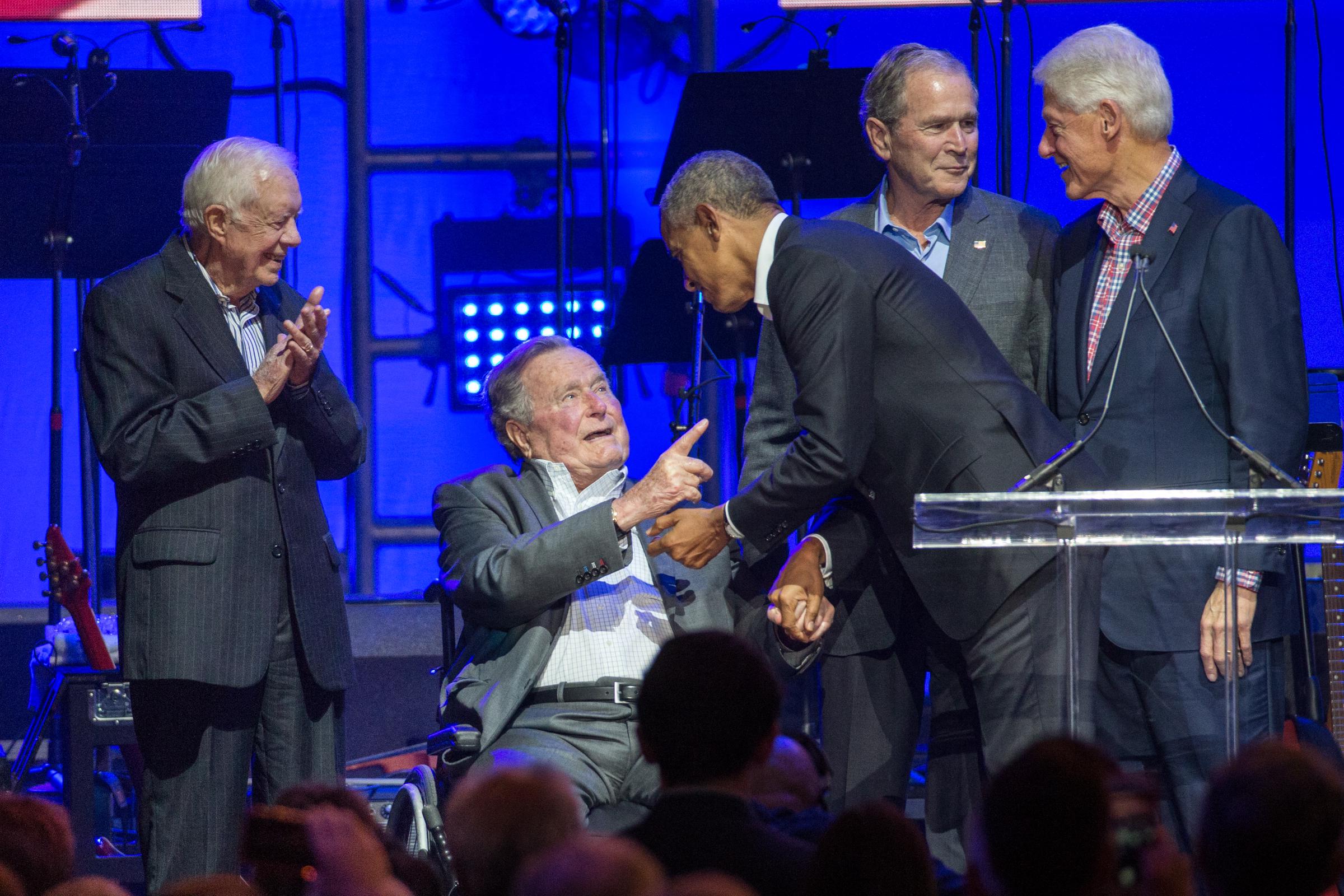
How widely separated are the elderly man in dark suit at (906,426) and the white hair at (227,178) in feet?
3.18

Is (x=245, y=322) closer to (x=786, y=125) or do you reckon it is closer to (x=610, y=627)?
(x=610, y=627)

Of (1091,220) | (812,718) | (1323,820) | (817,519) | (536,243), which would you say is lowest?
(812,718)

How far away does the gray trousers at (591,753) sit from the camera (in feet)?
9.52

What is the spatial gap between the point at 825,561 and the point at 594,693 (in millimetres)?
585

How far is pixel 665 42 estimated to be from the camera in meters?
6.30

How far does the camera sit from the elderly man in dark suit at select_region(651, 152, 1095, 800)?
253 cm

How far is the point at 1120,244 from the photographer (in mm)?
2941

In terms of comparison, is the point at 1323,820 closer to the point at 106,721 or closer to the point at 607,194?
the point at 106,721

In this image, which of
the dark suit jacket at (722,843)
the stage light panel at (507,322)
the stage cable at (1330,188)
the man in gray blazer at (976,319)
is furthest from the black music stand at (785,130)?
the dark suit jacket at (722,843)

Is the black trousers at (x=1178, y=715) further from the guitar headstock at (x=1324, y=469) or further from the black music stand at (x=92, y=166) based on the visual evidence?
the black music stand at (x=92, y=166)

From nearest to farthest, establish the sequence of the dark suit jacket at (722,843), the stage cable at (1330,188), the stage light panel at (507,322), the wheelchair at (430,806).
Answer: the dark suit jacket at (722,843), the wheelchair at (430,806), the stage cable at (1330,188), the stage light panel at (507,322)

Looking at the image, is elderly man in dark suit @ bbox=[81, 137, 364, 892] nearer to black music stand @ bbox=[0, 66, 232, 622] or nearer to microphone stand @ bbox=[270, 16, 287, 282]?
black music stand @ bbox=[0, 66, 232, 622]

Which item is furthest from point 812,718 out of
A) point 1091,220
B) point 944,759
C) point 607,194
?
point 607,194

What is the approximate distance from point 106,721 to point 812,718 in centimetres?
200
